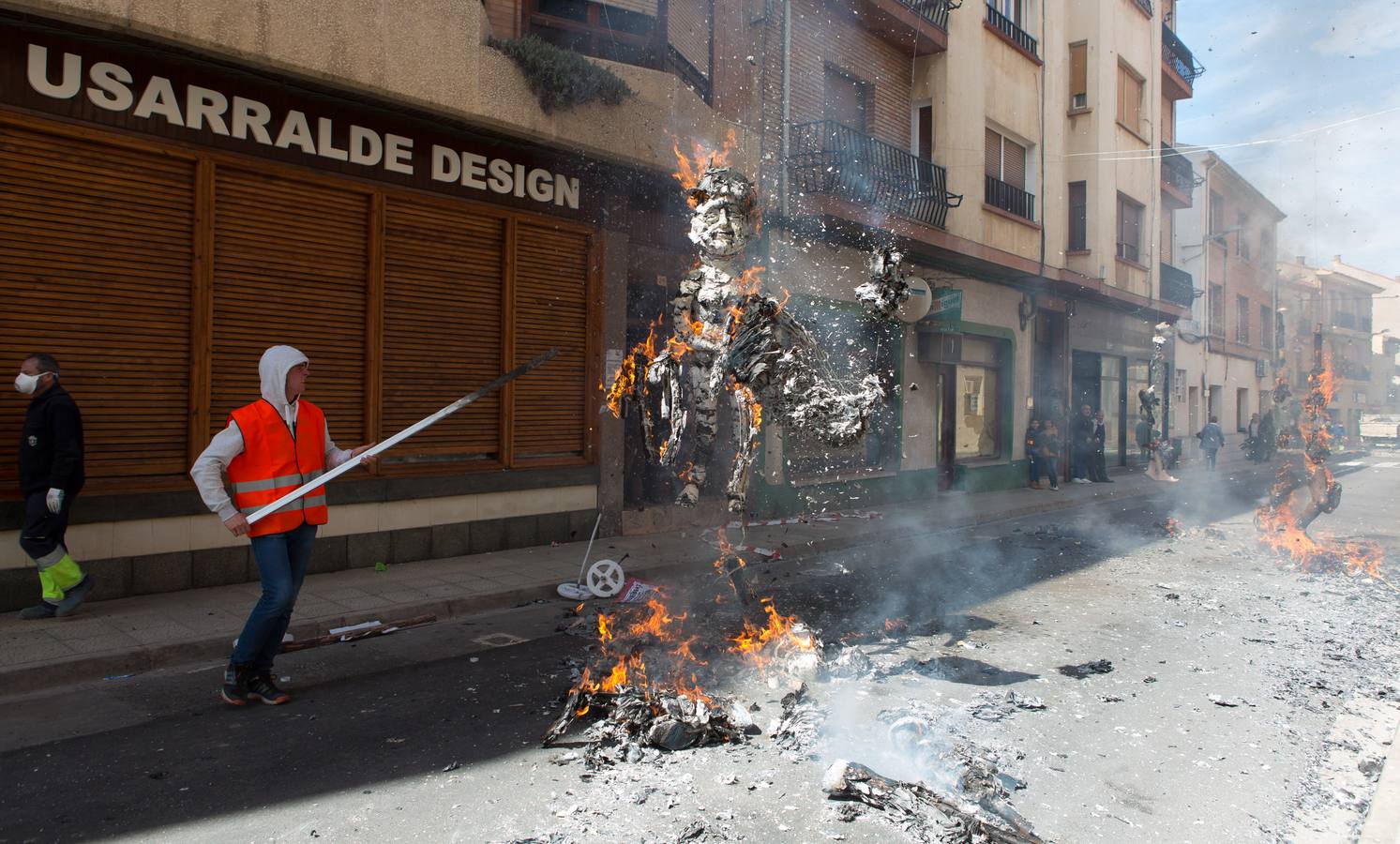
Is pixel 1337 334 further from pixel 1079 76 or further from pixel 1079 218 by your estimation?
pixel 1079 76

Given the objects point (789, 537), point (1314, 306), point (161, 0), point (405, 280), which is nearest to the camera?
point (161, 0)

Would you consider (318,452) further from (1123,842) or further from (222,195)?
(1123,842)

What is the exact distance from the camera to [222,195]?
7.14 metres

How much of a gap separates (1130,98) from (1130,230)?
10.9ft

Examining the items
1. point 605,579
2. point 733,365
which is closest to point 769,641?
point 733,365

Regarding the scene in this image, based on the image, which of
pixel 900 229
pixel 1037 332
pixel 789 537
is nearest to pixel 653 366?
pixel 789 537

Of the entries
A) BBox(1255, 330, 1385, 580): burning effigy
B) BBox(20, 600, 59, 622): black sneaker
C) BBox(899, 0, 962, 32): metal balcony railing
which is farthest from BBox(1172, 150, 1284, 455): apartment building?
BBox(20, 600, 59, 622): black sneaker

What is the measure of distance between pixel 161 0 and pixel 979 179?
13604 mm

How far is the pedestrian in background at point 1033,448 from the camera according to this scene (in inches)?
699

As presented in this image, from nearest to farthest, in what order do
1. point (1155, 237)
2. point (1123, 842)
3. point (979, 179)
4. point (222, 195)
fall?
1. point (1123, 842)
2. point (222, 195)
3. point (979, 179)
4. point (1155, 237)

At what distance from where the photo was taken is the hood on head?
4.38m

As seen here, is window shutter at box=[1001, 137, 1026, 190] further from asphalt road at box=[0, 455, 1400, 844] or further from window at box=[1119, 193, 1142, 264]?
asphalt road at box=[0, 455, 1400, 844]

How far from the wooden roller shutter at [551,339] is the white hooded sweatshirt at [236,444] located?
4.78 m

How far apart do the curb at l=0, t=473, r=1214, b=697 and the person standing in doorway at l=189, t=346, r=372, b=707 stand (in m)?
1.14
